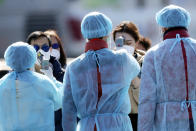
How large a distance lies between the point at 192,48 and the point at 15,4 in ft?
49.1

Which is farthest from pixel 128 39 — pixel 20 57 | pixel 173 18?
pixel 20 57

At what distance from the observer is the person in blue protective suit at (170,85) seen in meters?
3.09

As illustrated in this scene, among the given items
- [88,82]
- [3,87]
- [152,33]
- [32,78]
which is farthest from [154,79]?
[152,33]

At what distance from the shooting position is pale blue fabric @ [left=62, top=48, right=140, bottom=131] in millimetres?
3238

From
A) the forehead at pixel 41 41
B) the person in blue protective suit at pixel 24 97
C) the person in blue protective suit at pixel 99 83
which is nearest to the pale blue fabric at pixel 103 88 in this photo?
the person in blue protective suit at pixel 99 83

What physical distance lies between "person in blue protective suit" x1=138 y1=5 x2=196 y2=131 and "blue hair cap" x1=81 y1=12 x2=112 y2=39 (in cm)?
39

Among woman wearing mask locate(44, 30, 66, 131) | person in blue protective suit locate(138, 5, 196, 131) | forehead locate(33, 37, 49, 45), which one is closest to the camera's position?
person in blue protective suit locate(138, 5, 196, 131)

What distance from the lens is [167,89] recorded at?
10.2ft

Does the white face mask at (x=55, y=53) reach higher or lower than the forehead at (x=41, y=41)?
lower

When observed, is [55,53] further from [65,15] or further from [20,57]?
[65,15]

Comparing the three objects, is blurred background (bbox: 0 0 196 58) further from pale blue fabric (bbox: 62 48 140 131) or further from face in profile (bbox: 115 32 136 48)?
pale blue fabric (bbox: 62 48 140 131)

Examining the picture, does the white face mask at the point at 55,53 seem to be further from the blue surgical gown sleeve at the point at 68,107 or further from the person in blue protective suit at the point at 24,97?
the blue surgical gown sleeve at the point at 68,107

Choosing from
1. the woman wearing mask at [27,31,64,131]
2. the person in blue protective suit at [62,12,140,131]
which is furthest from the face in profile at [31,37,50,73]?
the person in blue protective suit at [62,12,140,131]

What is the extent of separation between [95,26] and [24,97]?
2.49 ft
